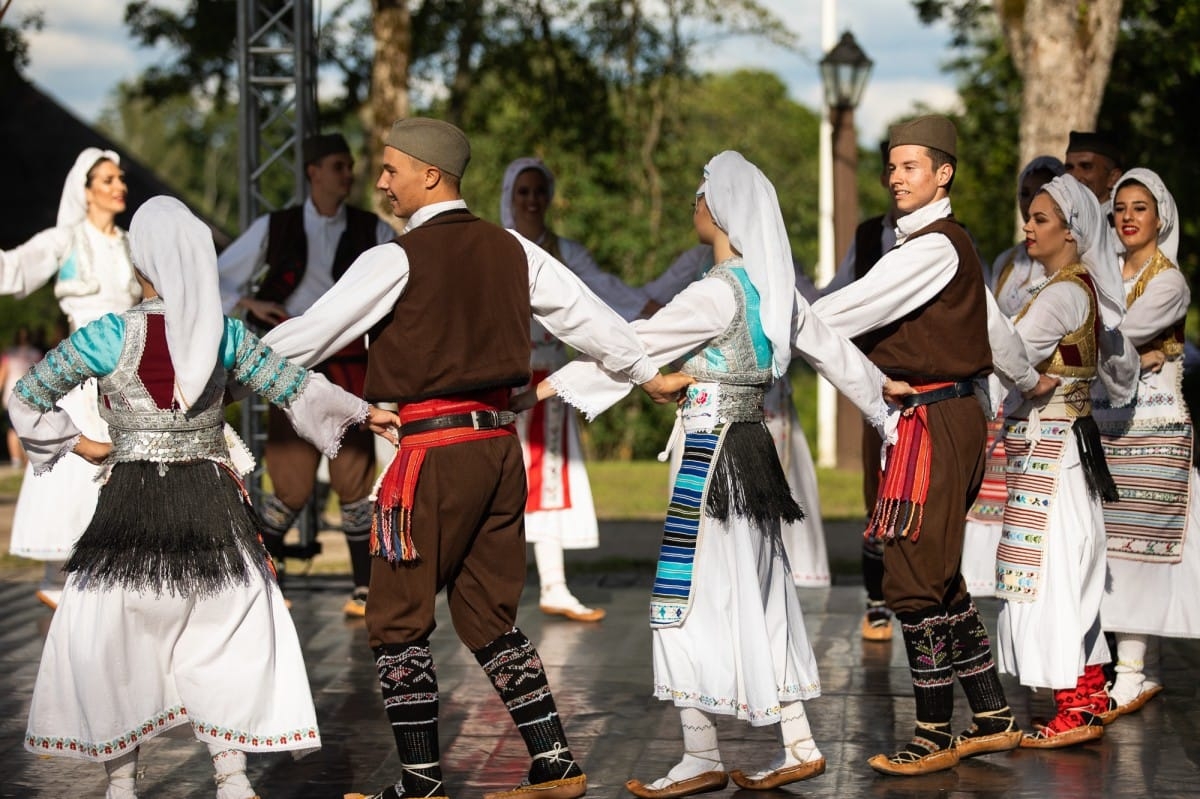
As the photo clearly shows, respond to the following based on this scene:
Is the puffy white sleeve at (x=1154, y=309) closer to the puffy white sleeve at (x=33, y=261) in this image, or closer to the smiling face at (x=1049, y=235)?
the smiling face at (x=1049, y=235)

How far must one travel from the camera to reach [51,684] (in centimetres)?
496

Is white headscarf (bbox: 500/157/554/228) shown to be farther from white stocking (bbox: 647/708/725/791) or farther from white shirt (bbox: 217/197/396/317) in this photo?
white stocking (bbox: 647/708/725/791)

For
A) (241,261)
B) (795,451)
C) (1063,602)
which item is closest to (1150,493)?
(1063,602)

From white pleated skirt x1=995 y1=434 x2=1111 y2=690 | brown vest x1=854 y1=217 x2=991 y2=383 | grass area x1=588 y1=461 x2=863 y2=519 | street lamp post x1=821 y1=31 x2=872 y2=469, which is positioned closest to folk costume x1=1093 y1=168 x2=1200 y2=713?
white pleated skirt x1=995 y1=434 x2=1111 y2=690

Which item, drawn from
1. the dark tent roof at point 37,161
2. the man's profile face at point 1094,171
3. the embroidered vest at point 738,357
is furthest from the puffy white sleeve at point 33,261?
the dark tent roof at point 37,161

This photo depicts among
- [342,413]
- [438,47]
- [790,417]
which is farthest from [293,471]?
[438,47]

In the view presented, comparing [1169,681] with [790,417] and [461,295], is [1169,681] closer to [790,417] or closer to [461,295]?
[790,417]

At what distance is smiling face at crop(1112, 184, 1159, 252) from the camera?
22.4 ft

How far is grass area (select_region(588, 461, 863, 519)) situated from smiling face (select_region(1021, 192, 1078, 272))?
8440mm

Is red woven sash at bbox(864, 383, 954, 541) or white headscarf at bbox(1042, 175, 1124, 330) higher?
white headscarf at bbox(1042, 175, 1124, 330)

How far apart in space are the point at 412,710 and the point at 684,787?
0.92 m

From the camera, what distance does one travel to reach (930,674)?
577 cm

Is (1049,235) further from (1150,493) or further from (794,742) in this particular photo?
(794,742)

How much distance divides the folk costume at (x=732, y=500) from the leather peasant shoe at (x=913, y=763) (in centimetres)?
25
